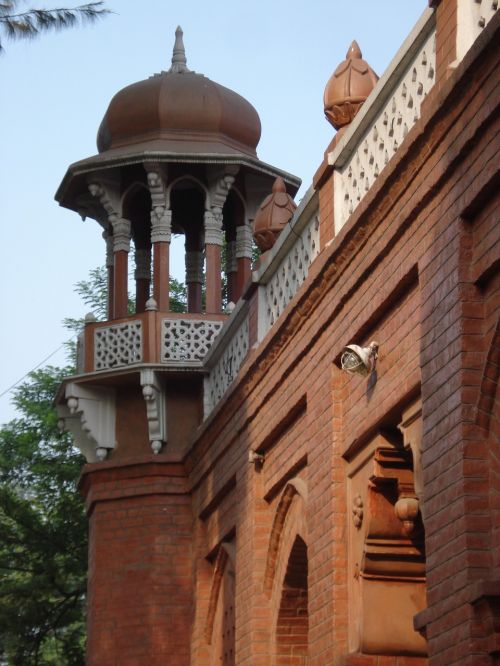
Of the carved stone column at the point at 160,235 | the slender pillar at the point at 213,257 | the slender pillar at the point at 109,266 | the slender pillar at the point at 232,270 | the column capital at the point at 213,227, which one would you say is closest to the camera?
the carved stone column at the point at 160,235

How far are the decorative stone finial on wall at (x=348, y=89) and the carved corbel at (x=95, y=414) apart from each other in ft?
20.6

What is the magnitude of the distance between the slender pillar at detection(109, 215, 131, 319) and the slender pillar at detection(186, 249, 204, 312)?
1.44 m

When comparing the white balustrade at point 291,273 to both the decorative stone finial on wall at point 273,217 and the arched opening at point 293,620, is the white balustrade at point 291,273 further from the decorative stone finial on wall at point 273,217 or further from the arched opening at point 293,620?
the arched opening at point 293,620

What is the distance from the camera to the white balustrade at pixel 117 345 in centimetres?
1756

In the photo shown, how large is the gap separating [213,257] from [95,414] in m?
2.25

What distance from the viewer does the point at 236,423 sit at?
15.1 meters

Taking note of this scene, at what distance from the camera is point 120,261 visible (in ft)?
61.7

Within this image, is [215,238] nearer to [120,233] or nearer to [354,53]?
[120,233]

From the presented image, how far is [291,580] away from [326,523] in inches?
69.3

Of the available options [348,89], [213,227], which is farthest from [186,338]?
[348,89]

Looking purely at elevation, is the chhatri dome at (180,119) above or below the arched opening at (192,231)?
above

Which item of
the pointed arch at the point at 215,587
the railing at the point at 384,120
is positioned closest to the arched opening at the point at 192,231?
the pointed arch at the point at 215,587

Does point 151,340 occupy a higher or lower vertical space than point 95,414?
higher

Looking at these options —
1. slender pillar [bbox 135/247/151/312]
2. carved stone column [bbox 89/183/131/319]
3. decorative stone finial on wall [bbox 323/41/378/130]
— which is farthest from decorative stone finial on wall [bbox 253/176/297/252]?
slender pillar [bbox 135/247/151/312]
